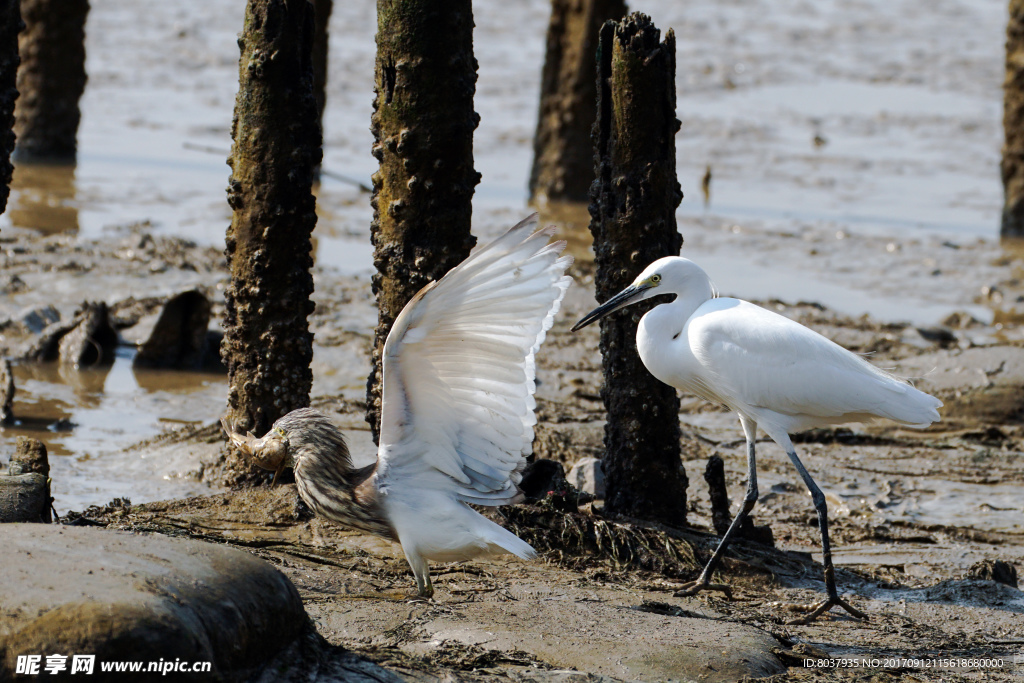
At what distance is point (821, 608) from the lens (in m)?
5.14

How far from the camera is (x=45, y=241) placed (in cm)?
1090

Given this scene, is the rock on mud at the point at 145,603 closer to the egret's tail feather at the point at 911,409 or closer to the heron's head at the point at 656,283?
the heron's head at the point at 656,283

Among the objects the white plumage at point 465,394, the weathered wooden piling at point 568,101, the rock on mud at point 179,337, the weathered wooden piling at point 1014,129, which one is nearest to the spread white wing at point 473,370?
the white plumage at point 465,394

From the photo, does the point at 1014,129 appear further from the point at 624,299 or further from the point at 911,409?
the point at 624,299

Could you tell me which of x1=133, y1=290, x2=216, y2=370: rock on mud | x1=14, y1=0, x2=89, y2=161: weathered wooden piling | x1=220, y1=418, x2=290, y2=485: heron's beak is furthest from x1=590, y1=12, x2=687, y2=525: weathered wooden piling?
x1=14, y1=0, x2=89, y2=161: weathered wooden piling

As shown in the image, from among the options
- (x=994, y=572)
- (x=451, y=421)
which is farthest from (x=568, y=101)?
(x=451, y=421)

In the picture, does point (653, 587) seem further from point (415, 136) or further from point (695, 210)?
point (695, 210)

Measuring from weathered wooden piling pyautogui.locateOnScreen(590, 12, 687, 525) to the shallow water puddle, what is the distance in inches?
92.3

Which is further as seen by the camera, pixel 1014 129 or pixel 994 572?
pixel 1014 129

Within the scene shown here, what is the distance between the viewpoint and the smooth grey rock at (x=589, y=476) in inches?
248

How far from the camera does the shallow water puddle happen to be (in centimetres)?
637

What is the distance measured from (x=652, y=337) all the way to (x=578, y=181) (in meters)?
8.96

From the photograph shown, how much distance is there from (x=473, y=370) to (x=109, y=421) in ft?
→ 13.3

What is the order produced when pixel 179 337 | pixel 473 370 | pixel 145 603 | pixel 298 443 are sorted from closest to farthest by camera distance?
pixel 145 603 < pixel 473 370 < pixel 298 443 < pixel 179 337
